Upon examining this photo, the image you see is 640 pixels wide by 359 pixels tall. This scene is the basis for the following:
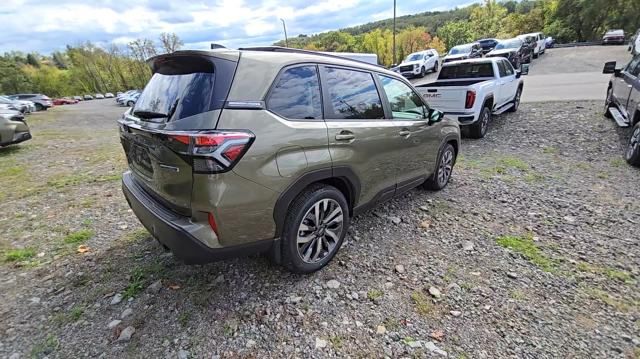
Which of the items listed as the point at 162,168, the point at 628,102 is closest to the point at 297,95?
the point at 162,168

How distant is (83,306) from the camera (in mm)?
2451

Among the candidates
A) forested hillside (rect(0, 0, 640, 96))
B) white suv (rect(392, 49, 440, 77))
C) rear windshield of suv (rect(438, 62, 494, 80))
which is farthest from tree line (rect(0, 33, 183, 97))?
rear windshield of suv (rect(438, 62, 494, 80))

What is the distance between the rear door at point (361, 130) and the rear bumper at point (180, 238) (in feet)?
3.19

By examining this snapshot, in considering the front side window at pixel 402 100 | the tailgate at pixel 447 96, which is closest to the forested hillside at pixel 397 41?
the tailgate at pixel 447 96

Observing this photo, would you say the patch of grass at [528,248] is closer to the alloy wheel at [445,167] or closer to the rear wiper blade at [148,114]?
the alloy wheel at [445,167]

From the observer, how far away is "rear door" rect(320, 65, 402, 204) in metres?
2.60

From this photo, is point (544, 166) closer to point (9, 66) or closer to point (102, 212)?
point (102, 212)

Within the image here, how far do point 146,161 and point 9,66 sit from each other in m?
74.4

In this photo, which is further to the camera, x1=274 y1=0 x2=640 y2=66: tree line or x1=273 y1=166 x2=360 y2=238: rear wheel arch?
x1=274 y1=0 x2=640 y2=66: tree line

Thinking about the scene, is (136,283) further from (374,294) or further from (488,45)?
(488,45)

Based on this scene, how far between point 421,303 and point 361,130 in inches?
57.9

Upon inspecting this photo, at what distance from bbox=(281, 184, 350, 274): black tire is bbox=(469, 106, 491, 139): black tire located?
541 cm

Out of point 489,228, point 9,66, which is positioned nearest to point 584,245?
point 489,228

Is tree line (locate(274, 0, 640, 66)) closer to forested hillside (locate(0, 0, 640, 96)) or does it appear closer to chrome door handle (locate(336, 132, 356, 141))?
forested hillside (locate(0, 0, 640, 96))
